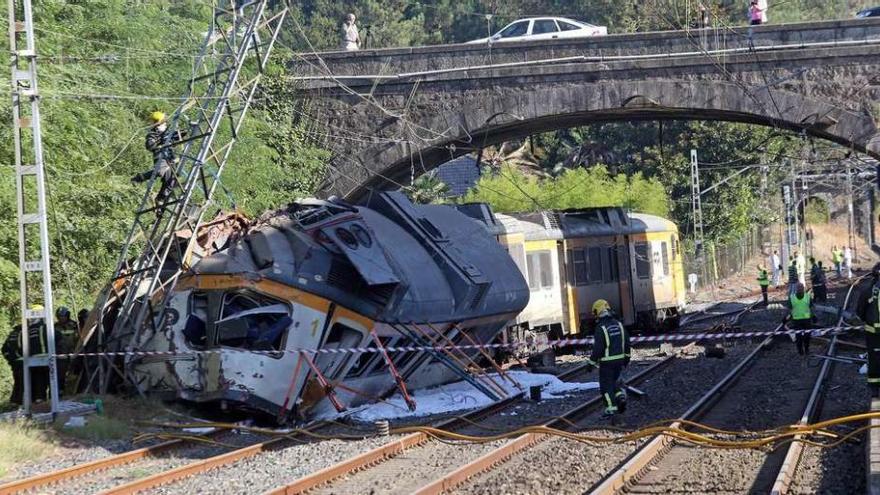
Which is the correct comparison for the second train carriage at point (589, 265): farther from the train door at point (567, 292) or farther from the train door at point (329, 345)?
the train door at point (329, 345)

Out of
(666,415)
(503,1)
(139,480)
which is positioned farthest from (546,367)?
(503,1)

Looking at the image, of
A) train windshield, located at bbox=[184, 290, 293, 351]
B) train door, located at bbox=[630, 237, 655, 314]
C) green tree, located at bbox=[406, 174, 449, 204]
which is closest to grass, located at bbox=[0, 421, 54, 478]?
train windshield, located at bbox=[184, 290, 293, 351]

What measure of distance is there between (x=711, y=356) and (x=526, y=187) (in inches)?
1267

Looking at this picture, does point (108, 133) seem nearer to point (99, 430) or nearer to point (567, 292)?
point (567, 292)

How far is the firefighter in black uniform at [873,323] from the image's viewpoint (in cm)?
1457

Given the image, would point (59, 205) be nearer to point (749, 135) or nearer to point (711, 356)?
point (711, 356)

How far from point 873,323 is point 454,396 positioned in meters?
6.43

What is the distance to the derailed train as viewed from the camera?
15703 mm

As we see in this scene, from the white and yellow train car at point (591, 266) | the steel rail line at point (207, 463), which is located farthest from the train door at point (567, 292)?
the steel rail line at point (207, 463)

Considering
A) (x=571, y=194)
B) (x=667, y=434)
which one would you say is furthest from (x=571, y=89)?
(x=571, y=194)

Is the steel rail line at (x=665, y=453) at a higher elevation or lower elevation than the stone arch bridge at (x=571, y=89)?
lower

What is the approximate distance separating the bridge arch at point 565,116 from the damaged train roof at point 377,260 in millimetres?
13121

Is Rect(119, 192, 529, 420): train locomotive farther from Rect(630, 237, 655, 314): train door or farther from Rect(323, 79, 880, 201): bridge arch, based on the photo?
Rect(323, 79, 880, 201): bridge arch

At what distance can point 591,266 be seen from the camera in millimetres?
29297
